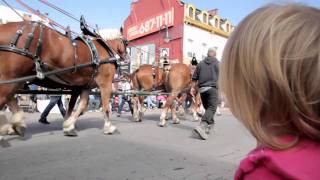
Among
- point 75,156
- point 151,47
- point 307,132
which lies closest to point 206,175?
point 75,156

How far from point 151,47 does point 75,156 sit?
32.1 metres

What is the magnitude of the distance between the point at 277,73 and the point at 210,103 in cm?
678

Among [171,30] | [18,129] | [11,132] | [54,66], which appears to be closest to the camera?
[54,66]

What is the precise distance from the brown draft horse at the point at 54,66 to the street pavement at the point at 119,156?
0.39 m

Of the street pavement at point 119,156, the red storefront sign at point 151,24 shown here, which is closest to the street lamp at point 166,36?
the red storefront sign at point 151,24

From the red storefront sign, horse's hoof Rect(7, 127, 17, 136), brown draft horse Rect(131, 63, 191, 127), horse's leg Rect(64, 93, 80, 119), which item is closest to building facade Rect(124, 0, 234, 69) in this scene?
the red storefront sign

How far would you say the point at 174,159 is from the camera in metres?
5.15

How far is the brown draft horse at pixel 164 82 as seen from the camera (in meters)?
10.5

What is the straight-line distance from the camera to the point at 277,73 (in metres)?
1.04

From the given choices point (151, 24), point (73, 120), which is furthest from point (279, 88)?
point (151, 24)

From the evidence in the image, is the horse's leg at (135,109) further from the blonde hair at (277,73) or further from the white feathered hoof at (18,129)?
the blonde hair at (277,73)

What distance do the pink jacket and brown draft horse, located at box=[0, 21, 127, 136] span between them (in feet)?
17.0

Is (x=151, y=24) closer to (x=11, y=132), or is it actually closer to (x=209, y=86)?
(x=209, y=86)

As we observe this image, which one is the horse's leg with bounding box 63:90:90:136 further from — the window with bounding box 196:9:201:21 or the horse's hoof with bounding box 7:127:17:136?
the window with bounding box 196:9:201:21
